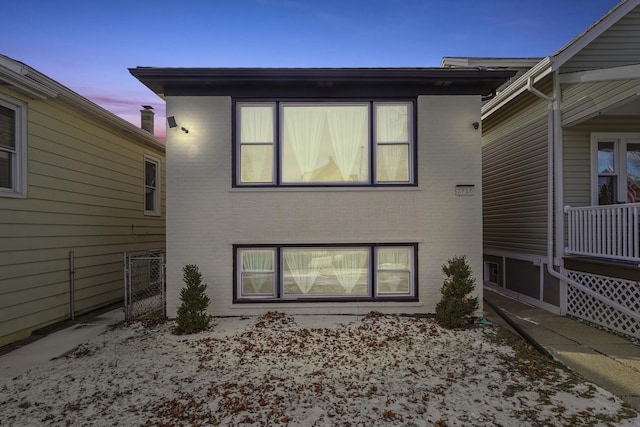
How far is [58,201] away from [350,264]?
5707 millimetres

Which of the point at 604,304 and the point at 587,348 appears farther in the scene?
the point at 604,304

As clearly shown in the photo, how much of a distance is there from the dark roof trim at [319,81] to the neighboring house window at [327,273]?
3.00m

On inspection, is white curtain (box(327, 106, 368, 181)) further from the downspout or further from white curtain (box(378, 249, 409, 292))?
the downspout

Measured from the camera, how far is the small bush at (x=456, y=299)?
19.1 feet

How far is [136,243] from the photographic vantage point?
9.41m

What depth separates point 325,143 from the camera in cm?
670

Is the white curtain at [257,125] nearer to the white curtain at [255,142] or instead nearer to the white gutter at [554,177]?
the white curtain at [255,142]

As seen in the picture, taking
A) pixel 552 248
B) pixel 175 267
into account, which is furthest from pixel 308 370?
pixel 552 248

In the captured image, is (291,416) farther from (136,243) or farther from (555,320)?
(136,243)

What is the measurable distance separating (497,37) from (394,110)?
54.8ft

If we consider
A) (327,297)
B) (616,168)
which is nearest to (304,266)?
(327,297)

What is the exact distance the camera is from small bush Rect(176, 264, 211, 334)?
18.7 ft

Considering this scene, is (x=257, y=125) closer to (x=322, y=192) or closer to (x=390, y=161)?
(x=322, y=192)

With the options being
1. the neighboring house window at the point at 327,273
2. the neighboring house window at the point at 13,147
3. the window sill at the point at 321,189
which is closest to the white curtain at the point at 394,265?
the neighboring house window at the point at 327,273
